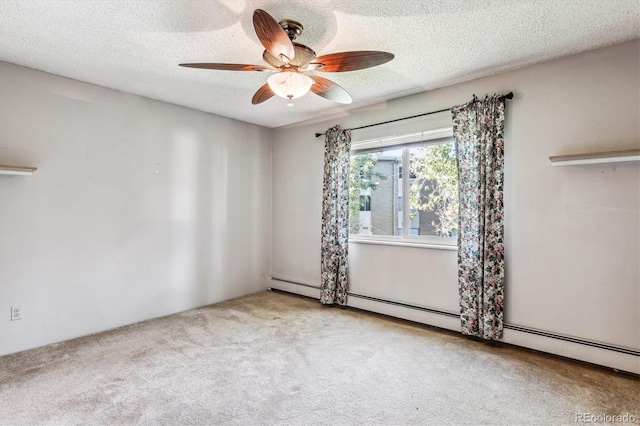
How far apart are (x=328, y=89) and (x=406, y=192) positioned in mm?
1661

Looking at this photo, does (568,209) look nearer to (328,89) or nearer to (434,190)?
(434,190)

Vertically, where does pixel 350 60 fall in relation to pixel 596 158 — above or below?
above

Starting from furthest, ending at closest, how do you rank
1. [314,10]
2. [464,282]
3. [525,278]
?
[464,282]
[525,278]
[314,10]

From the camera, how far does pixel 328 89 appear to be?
2.51 metres

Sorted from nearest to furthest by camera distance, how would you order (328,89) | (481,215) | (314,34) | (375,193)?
(314,34) < (328,89) < (481,215) < (375,193)

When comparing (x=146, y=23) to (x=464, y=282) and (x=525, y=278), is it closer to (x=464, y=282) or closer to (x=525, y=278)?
(x=464, y=282)

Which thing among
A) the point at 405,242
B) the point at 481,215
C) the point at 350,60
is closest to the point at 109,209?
the point at 350,60

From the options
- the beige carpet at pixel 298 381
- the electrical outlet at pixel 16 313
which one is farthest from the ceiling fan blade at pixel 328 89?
the electrical outlet at pixel 16 313

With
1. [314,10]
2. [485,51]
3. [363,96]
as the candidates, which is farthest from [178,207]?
[485,51]

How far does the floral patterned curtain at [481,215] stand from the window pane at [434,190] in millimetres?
268

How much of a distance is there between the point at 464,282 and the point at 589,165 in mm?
1365

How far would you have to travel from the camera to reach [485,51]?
256 centimetres

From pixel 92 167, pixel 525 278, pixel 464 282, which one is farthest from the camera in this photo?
pixel 92 167

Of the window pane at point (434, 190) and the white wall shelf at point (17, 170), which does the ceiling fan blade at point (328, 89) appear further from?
the white wall shelf at point (17, 170)
